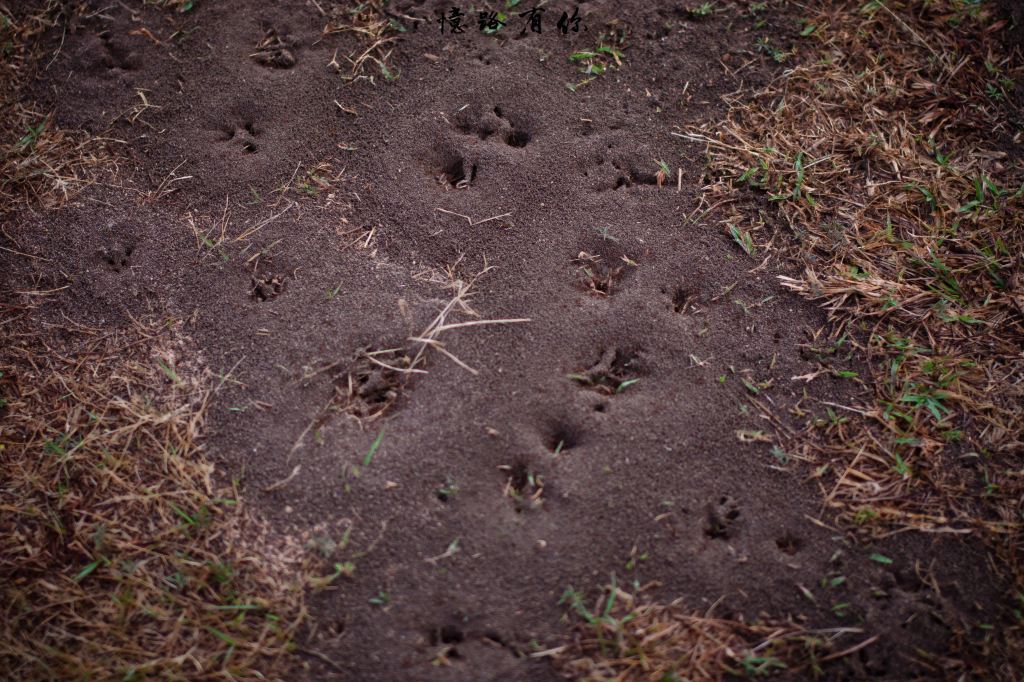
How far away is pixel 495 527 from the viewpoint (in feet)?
5.93

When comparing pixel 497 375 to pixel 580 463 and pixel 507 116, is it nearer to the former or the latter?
pixel 580 463

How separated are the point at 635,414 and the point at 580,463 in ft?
0.68

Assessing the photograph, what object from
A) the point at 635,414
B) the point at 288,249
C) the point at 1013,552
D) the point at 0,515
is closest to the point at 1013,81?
the point at 1013,552

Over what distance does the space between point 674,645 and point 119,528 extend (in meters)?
1.46

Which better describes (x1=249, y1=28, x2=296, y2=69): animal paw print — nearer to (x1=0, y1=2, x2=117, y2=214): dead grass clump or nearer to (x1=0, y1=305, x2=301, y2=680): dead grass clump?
(x1=0, y1=2, x2=117, y2=214): dead grass clump

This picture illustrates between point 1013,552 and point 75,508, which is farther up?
point 1013,552

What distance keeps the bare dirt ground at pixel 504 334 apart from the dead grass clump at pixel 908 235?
1cm

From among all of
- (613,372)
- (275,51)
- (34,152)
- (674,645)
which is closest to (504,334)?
(613,372)

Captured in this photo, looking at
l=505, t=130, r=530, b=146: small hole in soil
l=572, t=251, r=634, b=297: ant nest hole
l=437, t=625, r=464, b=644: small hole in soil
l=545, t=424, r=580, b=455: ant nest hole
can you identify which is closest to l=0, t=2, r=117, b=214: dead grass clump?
l=505, t=130, r=530, b=146: small hole in soil

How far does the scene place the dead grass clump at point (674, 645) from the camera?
1679mm

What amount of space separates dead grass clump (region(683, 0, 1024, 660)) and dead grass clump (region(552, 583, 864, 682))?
36cm

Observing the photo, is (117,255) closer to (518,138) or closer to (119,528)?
(119,528)

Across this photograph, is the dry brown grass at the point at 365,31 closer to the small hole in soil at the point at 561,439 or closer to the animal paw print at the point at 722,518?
the small hole in soil at the point at 561,439

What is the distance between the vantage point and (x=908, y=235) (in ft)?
7.17
